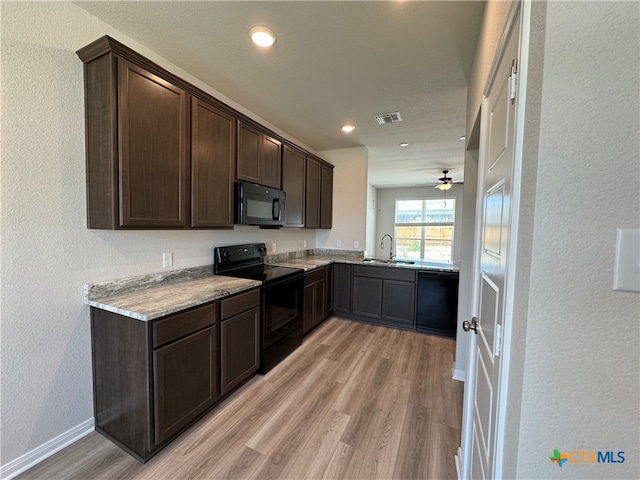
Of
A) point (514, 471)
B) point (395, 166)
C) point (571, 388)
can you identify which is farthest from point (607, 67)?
point (395, 166)

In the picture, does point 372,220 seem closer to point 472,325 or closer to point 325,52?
point 325,52

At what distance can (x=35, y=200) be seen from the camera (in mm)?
1539

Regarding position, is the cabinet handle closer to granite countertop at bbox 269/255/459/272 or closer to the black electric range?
the black electric range

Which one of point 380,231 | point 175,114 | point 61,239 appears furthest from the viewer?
point 380,231

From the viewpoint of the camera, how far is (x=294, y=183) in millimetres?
3434

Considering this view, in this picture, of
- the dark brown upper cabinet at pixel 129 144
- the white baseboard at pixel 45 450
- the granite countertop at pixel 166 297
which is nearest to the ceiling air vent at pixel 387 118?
the dark brown upper cabinet at pixel 129 144

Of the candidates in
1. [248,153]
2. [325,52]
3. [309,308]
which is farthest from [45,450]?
[325,52]

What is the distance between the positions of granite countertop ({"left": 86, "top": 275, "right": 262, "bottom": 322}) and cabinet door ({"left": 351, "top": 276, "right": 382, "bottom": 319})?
193 centimetres

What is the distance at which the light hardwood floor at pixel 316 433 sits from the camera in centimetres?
155

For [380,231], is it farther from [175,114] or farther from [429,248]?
[175,114]

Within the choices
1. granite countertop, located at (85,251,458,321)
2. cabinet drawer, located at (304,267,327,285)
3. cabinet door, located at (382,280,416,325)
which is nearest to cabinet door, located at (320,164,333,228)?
cabinet drawer, located at (304,267,327,285)

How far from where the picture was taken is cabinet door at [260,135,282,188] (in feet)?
9.26

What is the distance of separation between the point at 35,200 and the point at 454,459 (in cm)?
288

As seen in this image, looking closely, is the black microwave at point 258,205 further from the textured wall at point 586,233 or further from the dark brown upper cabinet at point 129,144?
the textured wall at point 586,233
